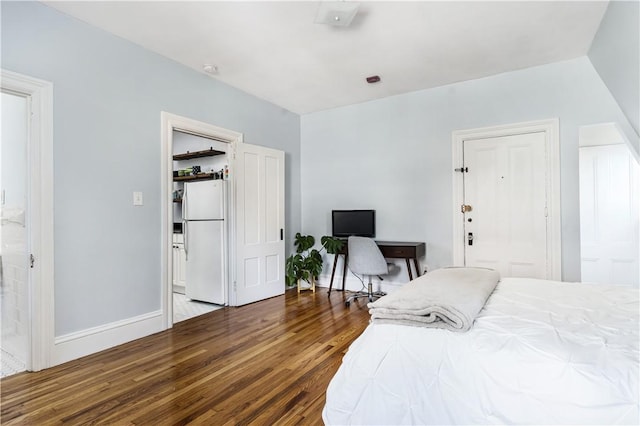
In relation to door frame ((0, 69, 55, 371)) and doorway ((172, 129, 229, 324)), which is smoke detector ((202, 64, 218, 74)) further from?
door frame ((0, 69, 55, 371))

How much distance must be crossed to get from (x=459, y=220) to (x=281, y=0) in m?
3.05

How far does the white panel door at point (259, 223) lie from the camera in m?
4.12

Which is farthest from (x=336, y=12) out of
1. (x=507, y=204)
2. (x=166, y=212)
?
(x=507, y=204)

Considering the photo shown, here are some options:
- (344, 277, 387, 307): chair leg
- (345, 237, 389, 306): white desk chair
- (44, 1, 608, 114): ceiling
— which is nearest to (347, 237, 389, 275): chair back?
(345, 237, 389, 306): white desk chair

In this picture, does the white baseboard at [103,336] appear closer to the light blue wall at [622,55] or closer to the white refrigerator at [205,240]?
the white refrigerator at [205,240]

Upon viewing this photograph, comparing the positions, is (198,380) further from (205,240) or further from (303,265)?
(303,265)

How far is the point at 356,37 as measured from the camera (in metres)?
2.96

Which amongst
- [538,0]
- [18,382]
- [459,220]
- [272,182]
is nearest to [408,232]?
[459,220]

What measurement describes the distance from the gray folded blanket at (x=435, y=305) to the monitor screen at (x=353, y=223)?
9.20 ft

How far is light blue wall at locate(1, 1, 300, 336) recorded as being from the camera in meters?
2.54

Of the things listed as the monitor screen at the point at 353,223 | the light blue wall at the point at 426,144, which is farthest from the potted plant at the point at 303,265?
the light blue wall at the point at 426,144

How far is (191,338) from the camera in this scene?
9.91 ft

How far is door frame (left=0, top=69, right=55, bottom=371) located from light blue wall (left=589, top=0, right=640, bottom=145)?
4.08 meters

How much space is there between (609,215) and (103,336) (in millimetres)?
4625
